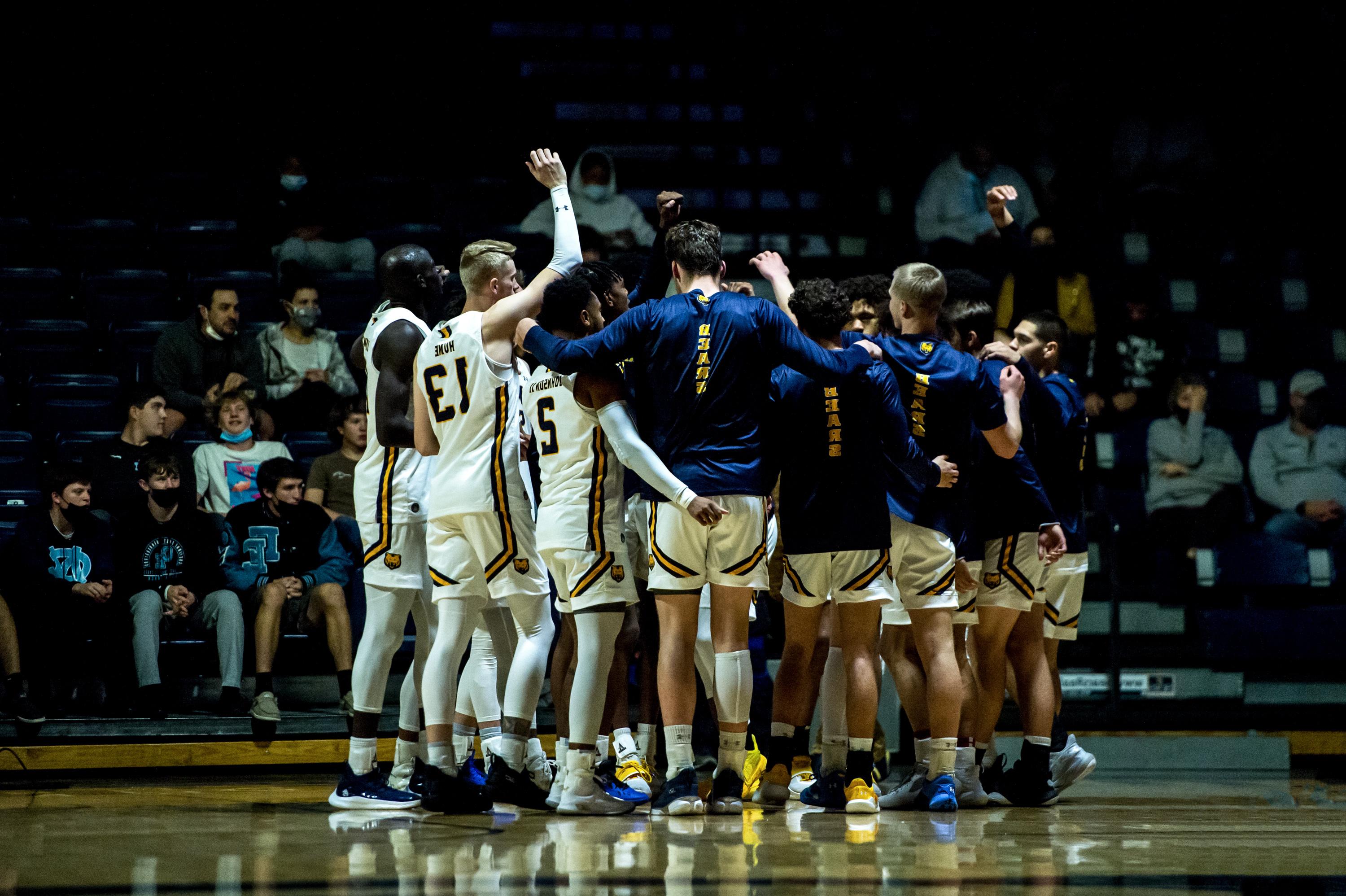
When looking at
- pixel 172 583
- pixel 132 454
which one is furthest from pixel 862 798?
pixel 132 454

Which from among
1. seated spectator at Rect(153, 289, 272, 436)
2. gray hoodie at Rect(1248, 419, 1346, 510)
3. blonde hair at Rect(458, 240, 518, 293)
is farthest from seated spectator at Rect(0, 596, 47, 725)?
gray hoodie at Rect(1248, 419, 1346, 510)

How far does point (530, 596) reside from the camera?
5.28 meters

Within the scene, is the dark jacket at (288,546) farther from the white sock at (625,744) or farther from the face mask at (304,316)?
the white sock at (625,744)

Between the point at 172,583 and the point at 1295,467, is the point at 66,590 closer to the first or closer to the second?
the point at 172,583

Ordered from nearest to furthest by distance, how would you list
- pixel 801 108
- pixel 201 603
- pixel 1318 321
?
pixel 201 603
pixel 1318 321
pixel 801 108

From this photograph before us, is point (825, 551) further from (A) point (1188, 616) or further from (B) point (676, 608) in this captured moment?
(A) point (1188, 616)

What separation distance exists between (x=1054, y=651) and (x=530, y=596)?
2.53 m

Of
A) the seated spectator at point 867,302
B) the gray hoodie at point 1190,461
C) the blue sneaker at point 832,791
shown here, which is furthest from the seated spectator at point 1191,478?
the blue sneaker at point 832,791

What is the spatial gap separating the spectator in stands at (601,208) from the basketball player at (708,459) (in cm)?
573

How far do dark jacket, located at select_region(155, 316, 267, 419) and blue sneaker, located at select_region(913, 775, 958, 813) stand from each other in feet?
17.8

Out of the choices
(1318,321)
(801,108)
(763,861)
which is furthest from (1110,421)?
(763,861)

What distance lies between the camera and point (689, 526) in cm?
500

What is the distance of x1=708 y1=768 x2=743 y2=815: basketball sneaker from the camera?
16.8 feet

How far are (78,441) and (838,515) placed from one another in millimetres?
5352
